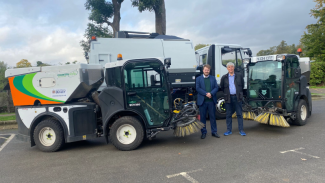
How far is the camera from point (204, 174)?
11.7 feet

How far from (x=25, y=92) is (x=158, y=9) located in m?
9.97

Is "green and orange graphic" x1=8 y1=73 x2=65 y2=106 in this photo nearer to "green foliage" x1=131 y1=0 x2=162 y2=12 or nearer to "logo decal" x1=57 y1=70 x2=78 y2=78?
"logo decal" x1=57 y1=70 x2=78 y2=78

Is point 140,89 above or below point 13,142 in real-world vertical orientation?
above

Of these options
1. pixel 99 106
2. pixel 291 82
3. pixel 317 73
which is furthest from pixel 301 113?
pixel 317 73

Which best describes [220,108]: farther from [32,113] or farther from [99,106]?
[32,113]

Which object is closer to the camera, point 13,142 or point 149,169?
point 149,169

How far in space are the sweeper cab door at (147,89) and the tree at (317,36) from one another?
2415 centimetres

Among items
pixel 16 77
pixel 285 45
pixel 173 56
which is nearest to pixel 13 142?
Answer: pixel 16 77

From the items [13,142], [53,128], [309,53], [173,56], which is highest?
[309,53]

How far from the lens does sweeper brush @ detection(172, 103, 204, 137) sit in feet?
16.4

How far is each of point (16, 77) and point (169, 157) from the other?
4081 millimetres

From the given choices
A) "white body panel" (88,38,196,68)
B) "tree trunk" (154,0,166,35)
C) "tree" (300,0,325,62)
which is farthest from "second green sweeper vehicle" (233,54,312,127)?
"tree" (300,0,325,62)

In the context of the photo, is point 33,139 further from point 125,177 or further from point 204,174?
point 204,174

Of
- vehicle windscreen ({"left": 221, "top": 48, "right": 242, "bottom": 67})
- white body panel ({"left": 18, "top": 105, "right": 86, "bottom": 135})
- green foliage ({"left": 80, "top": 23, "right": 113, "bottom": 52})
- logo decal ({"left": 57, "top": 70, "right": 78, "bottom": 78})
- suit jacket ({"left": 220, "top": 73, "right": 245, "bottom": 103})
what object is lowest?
white body panel ({"left": 18, "top": 105, "right": 86, "bottom": 135})
